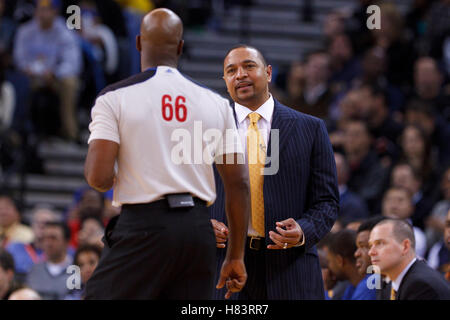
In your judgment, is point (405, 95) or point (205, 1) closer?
point (405, 95)

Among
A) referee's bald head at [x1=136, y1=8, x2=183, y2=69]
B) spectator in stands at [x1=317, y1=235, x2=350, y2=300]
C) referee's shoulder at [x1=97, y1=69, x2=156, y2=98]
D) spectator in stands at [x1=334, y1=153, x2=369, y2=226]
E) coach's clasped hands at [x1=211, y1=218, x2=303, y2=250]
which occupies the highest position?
referee's bald head at [x1=136, y1=8, x2=183, y2=69]

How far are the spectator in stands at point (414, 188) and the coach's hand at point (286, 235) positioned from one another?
13.8 ft

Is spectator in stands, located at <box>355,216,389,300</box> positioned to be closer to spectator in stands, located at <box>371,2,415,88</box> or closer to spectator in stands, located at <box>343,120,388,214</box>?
spectator in stands, located at <box>343,120,388,214</box>

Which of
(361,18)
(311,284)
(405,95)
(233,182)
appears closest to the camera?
(233,182)

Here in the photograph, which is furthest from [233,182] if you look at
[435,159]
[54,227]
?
[435,159]

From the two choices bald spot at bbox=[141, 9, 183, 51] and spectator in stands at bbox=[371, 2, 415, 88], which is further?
spectator in stands at bbox=[371, 2, 415, 88]

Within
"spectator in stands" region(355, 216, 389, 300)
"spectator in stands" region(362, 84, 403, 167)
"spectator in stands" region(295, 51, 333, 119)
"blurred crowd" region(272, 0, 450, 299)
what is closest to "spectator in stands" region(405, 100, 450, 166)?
"blurred crowd" region(272, 0, 450, 299)

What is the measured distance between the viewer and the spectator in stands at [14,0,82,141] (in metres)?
10.1

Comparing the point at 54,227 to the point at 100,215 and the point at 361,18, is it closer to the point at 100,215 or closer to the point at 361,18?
the point at 100,215

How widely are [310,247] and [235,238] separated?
0.59 meters

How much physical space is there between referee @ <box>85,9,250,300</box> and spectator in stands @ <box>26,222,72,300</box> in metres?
4.25

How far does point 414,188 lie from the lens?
8.16m

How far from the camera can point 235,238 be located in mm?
3730

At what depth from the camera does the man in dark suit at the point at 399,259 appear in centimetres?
471
